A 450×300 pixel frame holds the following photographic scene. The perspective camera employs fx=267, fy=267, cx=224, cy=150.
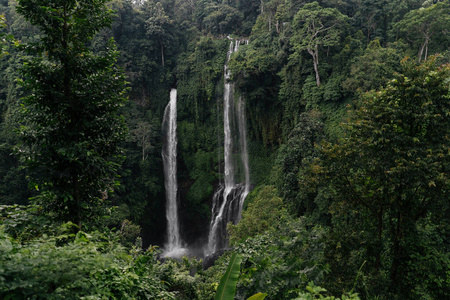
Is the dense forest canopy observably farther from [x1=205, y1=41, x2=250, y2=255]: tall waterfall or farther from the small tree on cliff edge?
[x1=205, y1=41, x2=250, y2=255]: tall waterfall

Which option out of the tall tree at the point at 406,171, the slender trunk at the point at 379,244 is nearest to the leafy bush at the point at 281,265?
the slender trunk at the point at 379,244

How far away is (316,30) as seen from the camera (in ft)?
58.0

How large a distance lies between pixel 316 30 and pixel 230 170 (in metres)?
12.5

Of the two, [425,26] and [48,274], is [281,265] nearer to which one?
[48,274]

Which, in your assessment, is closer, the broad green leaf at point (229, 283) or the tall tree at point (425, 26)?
the broad green leaf at point (229, 283)

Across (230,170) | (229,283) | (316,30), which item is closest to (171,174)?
(230,170)

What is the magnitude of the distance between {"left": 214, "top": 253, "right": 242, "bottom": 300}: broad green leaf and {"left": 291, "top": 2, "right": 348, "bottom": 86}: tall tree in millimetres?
16215

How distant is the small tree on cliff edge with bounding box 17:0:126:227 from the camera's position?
4848 millimetres

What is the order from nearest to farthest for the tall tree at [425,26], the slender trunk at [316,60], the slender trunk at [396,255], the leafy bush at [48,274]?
1. the leafy bush at [48,274]
2. the slender trunk at [396,255]
3. the tall tree at [425,26]
4. the slender trunk at [316,60]

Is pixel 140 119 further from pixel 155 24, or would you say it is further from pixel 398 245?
pixel 398 245

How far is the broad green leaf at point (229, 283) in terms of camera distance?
3432mm

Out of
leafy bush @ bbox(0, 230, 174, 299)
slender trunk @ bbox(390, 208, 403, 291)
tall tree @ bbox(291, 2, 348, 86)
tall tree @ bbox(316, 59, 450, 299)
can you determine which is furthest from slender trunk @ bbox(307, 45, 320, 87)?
leafy bush @ bbox(0, 230, 174, 299)

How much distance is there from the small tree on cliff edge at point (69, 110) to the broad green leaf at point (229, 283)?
3.12 metres

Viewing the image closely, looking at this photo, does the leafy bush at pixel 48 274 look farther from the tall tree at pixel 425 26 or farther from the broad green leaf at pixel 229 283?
the tall tree at pixel 425 26
